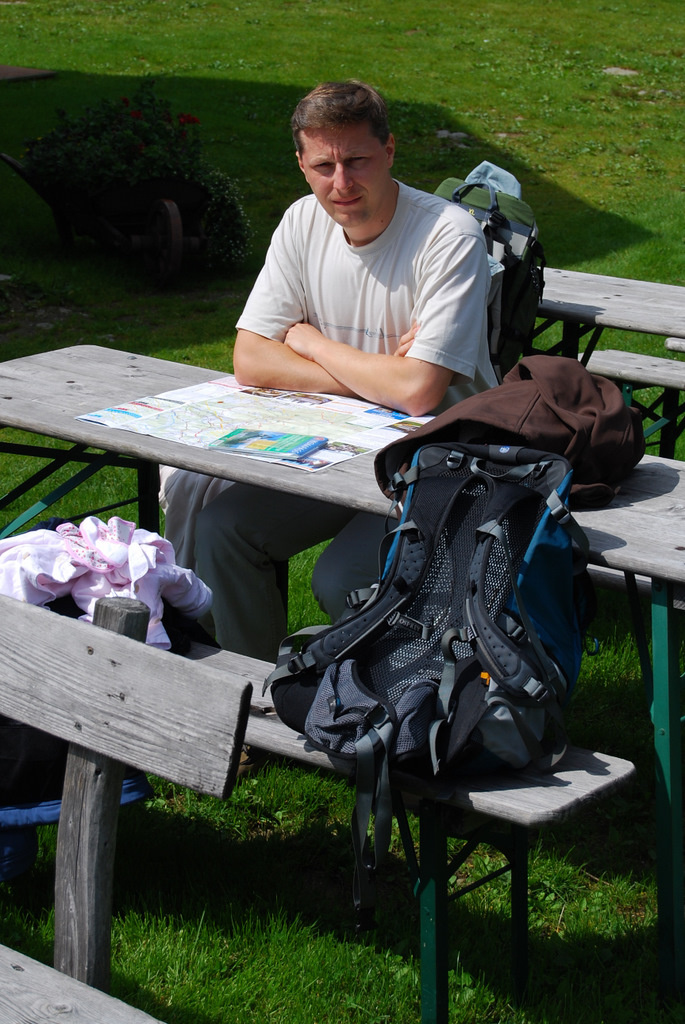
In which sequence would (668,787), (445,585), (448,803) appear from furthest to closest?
(668,787) → (445,585) → (448,803)

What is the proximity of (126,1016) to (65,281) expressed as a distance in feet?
25.1

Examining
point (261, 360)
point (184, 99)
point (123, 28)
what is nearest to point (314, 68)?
point (184, 99)

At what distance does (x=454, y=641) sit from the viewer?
205cm

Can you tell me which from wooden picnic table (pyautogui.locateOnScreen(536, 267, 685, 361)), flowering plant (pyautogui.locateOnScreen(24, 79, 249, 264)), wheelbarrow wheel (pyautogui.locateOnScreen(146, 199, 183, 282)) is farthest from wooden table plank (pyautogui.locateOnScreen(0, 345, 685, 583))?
flowering plant (pyautogui.locateOnScreen(24, 79, 249, 264))

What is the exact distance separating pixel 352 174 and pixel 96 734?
6.07 ft

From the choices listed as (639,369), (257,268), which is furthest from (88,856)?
(257,268)

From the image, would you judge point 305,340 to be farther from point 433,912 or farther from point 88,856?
point 88,856

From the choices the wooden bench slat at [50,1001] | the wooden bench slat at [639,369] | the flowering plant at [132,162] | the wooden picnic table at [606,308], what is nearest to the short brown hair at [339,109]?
the wooden picnic table at [606,308]

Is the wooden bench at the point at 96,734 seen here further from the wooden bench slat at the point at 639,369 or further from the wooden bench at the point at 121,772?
the wooden bench slat at the point at 639,369

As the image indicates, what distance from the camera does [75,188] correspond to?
8844 millimetres

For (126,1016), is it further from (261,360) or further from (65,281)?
(65,281)

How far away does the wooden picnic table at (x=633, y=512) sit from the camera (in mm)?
2256

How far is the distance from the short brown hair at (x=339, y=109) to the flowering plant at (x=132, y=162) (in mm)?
5863

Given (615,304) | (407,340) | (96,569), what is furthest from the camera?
(615,304)
